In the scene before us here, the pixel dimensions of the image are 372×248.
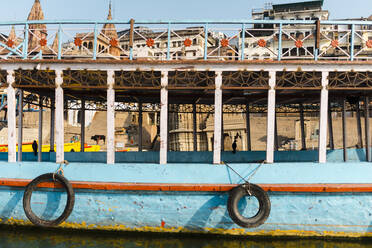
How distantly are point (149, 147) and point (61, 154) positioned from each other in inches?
1066

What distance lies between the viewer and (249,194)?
6742mm

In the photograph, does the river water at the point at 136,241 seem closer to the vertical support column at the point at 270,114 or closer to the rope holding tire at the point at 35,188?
the rope holding tire at the point at 35,188

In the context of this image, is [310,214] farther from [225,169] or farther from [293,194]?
[225,169]

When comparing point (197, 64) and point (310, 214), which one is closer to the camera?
point (310, 214)

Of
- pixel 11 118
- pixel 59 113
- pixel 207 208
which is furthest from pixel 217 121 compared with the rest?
pixel 11 118

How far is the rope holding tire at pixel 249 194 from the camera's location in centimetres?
668

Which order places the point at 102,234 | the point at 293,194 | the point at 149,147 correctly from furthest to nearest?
the point at 149,147 < the point at 102,234 < the point at 293,194

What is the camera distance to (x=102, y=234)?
287 inches

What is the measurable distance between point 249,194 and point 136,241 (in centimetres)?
269

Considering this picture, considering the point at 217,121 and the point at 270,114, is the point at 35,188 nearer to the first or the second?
the point at 217,121

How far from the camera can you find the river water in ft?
22.2

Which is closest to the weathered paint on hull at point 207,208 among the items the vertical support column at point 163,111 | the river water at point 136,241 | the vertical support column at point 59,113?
the river water at point 136,241

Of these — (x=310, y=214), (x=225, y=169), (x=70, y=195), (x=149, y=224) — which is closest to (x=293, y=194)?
(x=310, y=214)

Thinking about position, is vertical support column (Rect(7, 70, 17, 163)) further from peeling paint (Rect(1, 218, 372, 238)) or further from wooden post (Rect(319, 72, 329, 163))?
wooden post (Rect(319, 72, 329, 163))
